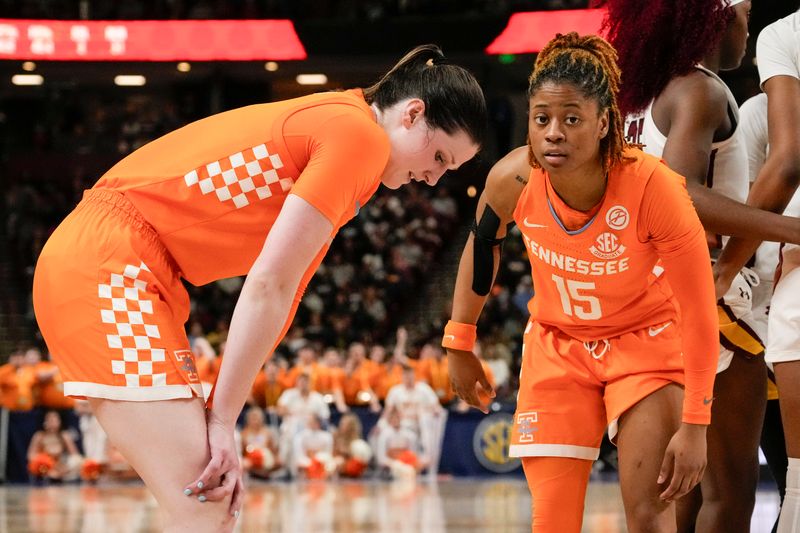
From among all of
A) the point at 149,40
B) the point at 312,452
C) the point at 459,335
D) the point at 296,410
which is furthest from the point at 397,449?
the point at 459,335

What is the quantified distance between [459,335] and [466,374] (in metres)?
0.16

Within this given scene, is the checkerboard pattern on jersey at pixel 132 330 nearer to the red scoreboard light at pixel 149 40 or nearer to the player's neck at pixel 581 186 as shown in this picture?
the player's neck at pixel 581 186

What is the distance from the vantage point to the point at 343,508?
10500 millimetres

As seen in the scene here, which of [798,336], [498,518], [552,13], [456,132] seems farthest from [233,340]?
[552,13]

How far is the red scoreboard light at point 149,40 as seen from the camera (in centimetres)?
1925

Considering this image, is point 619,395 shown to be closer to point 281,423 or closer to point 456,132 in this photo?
point 456,132

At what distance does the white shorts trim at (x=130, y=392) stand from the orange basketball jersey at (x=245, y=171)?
376mm

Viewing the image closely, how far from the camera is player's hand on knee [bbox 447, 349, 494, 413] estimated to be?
4.08 m

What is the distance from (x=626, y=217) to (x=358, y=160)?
96 cm

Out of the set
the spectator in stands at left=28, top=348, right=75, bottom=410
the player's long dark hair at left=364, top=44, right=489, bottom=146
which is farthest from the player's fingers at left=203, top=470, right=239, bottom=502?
the spectator in stands at left=28, top=348, right=75, bottom=410

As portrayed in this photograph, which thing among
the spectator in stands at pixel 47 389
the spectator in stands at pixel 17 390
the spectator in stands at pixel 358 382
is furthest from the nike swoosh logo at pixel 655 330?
the spectator in stands at pixel 17 390

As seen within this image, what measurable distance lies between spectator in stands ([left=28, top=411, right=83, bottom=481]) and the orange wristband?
12.0 meters

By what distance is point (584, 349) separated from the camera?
364cm

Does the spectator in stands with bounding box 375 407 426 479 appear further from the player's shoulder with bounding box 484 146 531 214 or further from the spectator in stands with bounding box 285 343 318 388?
the player's shoulder with bounding box 484 146 531 214
